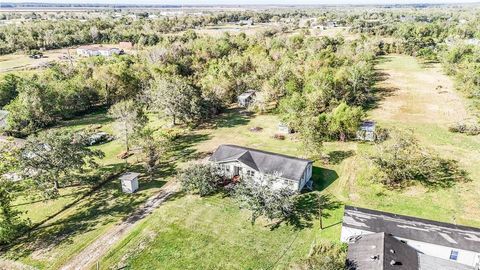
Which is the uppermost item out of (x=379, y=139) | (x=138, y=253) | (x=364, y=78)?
(x=364, y=78)

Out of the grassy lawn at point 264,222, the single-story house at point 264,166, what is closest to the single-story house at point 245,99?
Result: the grassy lawn at point 264,222

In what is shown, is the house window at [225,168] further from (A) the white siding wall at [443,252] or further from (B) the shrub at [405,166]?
(A) the white siding wall at [443,252]

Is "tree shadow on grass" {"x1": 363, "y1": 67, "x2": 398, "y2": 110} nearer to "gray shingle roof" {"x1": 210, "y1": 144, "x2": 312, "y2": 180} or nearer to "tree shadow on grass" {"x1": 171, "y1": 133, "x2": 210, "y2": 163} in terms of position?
"tree shadow on grass" {"x1": 171, "y1": 133, "x2": 210, "y2": 163}

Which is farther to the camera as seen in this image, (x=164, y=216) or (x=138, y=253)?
(x=164, y=216)

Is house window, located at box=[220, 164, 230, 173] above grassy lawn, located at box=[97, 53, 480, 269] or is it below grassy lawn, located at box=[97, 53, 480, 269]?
above

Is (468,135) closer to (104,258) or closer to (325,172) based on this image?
(325,172)

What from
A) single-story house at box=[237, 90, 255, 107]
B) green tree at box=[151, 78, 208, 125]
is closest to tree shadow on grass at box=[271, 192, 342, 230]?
green tree at box=[151, 78, 208, 125]

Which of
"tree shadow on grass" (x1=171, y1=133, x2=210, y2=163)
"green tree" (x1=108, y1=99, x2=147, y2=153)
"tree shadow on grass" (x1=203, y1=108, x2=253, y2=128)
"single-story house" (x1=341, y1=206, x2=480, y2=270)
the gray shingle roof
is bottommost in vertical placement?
"tree shadow on grass" (x1=171, y1=133, x2=210, y2=163)

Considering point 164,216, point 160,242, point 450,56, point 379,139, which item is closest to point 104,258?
point 160,242
